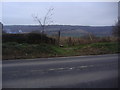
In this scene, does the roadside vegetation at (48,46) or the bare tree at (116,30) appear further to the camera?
the bare tree at (116,30)

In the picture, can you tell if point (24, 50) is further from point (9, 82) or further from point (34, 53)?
Answer: point (9, 82)

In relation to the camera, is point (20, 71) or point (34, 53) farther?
point (34, 53)

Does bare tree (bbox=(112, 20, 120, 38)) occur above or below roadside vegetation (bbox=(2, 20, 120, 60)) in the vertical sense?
above

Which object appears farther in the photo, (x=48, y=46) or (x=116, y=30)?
(x=116, y=30)

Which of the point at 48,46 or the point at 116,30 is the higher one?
the point at 116,30

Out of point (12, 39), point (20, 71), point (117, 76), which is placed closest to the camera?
point (117, 76)

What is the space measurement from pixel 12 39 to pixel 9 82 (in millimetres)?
15947

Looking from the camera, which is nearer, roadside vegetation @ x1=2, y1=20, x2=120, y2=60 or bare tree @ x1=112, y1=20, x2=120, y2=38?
roadside vegetation @ x1=2, y1=20, x2=120, y2=60

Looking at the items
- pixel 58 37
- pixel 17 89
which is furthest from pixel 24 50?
pixel 17 89

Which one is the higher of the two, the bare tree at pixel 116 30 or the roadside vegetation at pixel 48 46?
the bare tree at pixel 116 30

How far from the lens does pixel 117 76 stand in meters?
10.4

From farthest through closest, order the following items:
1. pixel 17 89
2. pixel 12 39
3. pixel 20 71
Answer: pixel 12 39 → pixel 20 71 → pixel 17 89

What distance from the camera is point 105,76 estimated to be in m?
10.4

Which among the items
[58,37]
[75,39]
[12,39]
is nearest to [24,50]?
[12,39]
